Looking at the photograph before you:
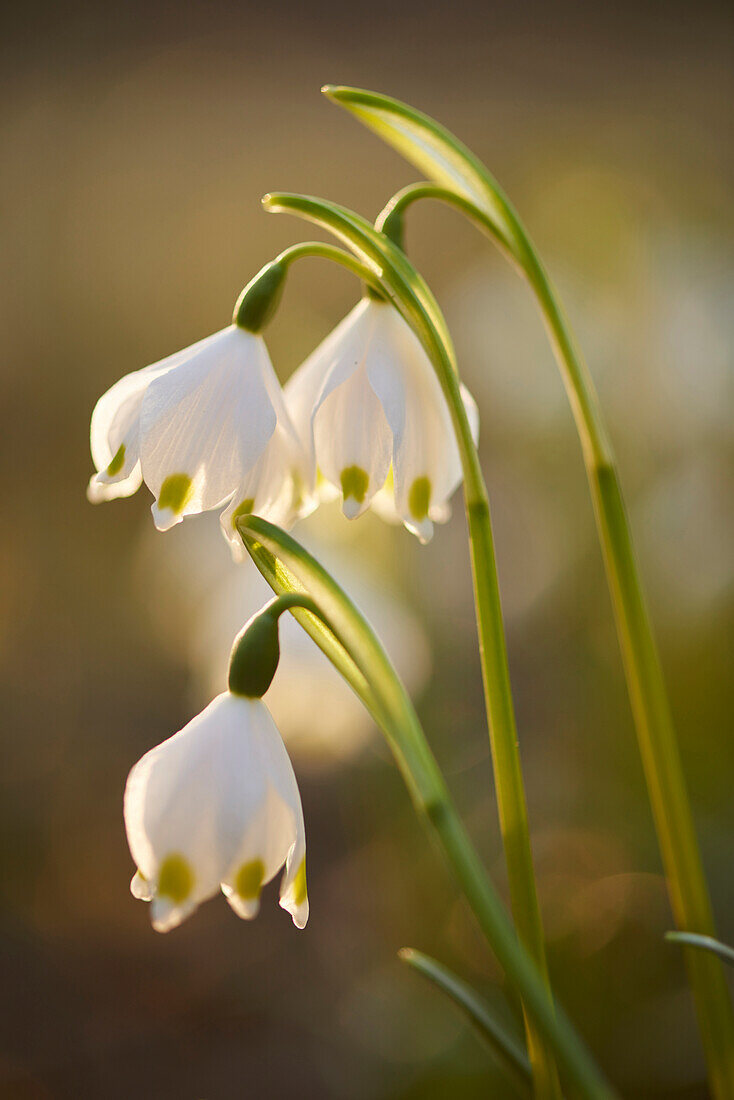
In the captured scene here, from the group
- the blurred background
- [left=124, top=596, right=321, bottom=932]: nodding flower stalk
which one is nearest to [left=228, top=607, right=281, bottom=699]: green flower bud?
[left=124, top=596, right=321, bottom=932]: nodding flower stalk

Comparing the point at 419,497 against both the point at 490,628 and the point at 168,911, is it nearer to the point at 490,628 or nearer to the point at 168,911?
the point at 490,628

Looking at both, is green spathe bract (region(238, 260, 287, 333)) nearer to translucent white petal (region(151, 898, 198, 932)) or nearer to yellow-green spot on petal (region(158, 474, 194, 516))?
yellow-green spot on petal (region(158, 474, 194, 516))

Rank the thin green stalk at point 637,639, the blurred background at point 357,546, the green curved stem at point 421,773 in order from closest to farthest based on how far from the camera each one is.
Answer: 1. the green curved stem at point 421,773
2. the thin green stalk at point 637,639
3. the blurred background at point 357,546

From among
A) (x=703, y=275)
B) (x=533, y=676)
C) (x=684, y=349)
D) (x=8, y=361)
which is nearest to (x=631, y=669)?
(x=533, y=676)

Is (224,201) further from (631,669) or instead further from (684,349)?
(631,669)

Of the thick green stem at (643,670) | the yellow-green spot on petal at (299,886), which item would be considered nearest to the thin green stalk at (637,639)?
the thick green stem at (643,670)

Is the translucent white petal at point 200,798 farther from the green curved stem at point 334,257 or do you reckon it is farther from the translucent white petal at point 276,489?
the green curved stem at point 334,257

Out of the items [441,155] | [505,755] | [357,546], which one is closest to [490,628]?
[505,755]
